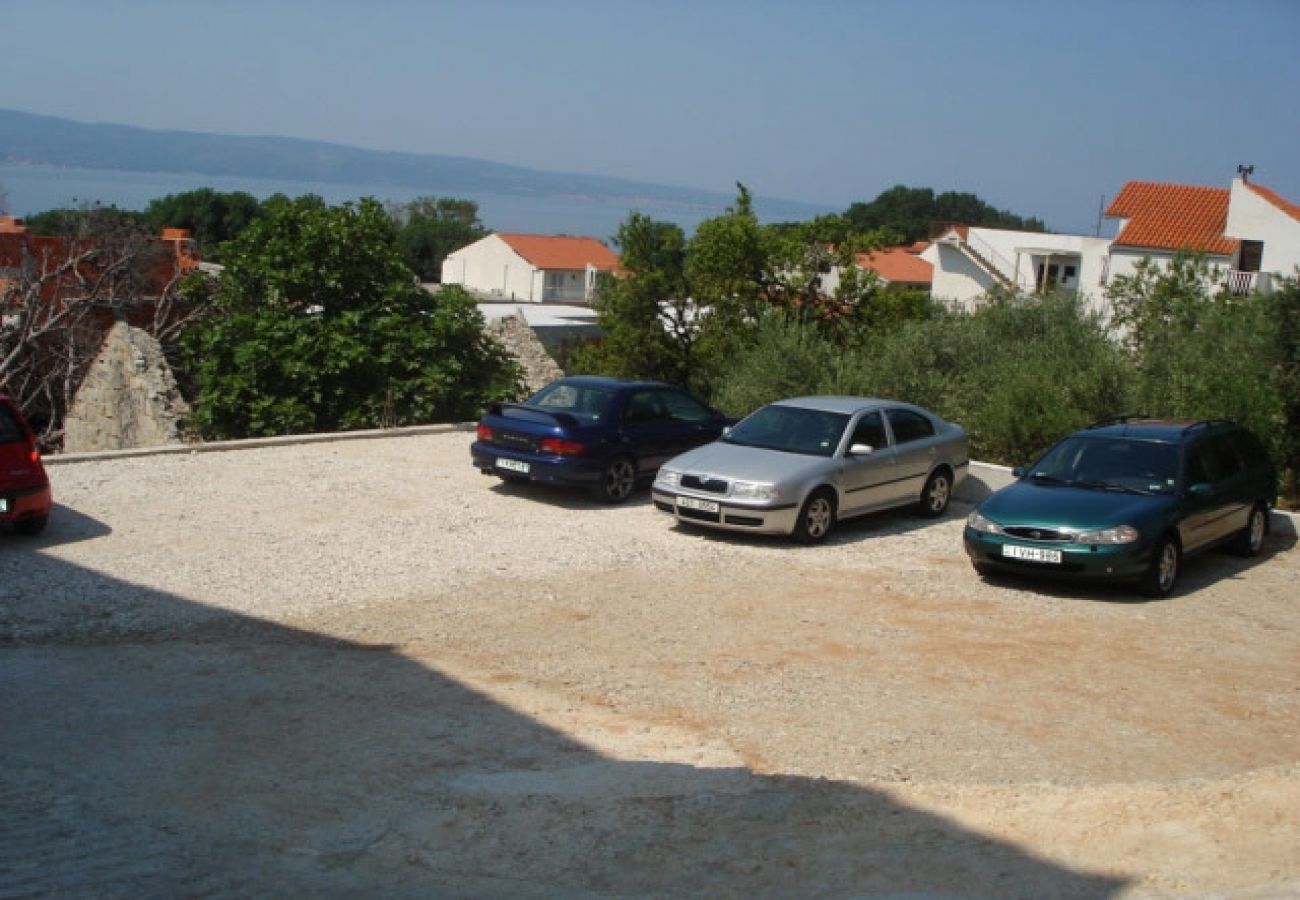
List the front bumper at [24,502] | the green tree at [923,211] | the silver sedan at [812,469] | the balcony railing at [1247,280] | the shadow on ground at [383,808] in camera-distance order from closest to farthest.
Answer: the shadow on ground at [383,808]
the front bumper at [24,502]
the silver sedan at [812,469]
the balcony railing at [1247,280]
the green tree at [923,211]

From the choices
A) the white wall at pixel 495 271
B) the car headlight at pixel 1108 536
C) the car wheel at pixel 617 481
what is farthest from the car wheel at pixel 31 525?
the white wall at pixel 495 271

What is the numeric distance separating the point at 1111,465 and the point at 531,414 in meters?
6.42

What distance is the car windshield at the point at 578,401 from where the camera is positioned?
15.0 m

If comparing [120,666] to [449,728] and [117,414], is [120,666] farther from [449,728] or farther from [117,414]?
[117,414]

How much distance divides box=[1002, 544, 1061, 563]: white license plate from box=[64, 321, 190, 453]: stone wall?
13598mm

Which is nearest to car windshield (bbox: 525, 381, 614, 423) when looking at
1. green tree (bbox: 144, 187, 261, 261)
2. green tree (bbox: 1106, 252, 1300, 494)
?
green tree (bbox: 1106, 252, 1300, 494)

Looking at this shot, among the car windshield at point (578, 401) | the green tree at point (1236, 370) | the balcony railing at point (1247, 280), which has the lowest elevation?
the car windshield at point (578, 401)

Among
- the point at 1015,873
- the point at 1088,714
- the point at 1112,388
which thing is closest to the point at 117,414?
the point at 1112,388

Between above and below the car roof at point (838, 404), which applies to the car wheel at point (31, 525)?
below

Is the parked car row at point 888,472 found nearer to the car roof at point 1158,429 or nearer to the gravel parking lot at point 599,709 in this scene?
the car roof at point 1158,429

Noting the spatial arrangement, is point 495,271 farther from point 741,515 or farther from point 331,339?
point 741,515

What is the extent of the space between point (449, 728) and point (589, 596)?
3529 mm

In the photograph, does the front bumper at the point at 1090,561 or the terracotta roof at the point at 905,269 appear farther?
the terracotta roof at the point at 905,269

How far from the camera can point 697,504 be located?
13.2 m
